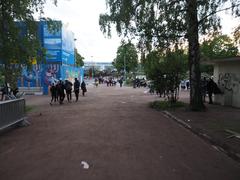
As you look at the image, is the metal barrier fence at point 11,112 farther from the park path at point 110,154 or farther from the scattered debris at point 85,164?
the scattered debris at point 85,164

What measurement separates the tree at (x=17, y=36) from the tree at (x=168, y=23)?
15.9 feet

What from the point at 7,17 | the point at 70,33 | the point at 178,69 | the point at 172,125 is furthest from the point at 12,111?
the point at 70,33

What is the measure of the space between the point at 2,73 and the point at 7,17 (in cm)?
217

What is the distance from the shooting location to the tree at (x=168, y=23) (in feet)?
42.6

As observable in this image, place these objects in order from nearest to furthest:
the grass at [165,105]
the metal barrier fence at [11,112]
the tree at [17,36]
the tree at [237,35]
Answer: the tree at [237,35], the metal barrier fence at [11,112], the tree at [17,36], the grass at [165,105]

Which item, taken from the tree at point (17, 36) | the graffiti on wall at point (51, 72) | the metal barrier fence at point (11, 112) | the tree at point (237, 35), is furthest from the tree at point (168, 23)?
the graffiti on wall at point (51, 72)

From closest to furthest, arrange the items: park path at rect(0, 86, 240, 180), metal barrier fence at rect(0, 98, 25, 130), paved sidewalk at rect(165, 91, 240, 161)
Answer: park path at rect(0, 86, 240, 180) < paved sidewalk at rect(165, 91, 240, 161) < metal barrier fence at rect(0, 98, 25, 130)

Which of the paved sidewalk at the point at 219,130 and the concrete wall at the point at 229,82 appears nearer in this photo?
the paved sidewalk at the point at 219,130

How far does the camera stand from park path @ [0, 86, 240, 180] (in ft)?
18.5

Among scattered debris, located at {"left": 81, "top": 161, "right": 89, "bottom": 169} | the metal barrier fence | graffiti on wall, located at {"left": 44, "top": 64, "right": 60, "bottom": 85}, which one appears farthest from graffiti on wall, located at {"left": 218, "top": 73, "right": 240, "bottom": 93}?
graffiti on wall, located at {"left": 44, "top": 64, "right": 60, "bottom": 85}

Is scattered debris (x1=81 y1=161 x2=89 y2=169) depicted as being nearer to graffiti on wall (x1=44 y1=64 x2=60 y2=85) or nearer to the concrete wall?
the concrete wall

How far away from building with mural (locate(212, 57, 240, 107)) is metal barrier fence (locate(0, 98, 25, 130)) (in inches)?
441

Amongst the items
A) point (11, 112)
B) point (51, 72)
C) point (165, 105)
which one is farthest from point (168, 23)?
point (51, 72)

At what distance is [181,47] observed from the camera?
1539 cm
